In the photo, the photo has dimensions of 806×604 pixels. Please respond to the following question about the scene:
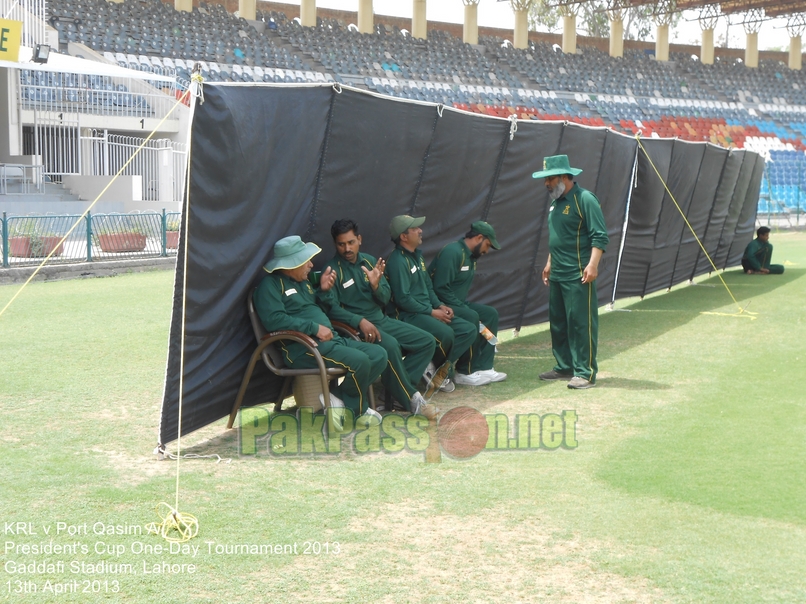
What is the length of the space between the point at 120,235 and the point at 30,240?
1.68 meters

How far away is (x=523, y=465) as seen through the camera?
5.41m

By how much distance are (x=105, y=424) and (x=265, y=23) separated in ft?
106

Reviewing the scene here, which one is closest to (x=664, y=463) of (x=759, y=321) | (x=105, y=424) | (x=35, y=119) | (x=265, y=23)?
(x=105, y=424)

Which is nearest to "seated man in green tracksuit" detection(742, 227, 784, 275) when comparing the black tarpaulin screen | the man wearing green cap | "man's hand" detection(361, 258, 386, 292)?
the black tarpaulin screen

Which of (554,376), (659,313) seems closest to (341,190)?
(554,376)

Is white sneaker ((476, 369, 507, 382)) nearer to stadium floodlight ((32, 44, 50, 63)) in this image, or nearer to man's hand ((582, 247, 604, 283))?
man's hand ((582, 247, 604, 283))

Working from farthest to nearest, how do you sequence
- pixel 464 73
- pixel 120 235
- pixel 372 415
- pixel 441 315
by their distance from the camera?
pixel 464 73 < pixel 120 235 < pixel 441 315 < pixel 372 415

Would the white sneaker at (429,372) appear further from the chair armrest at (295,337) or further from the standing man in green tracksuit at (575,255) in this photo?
the chair armrest at (295,337)

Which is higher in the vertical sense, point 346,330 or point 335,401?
point 346,330

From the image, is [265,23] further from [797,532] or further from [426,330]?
[797,532]

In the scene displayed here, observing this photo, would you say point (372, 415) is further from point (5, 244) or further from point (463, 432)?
point (5, 244)

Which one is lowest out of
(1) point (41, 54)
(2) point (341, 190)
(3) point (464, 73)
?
(2) point (341, 190)

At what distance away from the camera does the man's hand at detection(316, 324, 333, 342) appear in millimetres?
5969

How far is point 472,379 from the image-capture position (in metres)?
7.73
